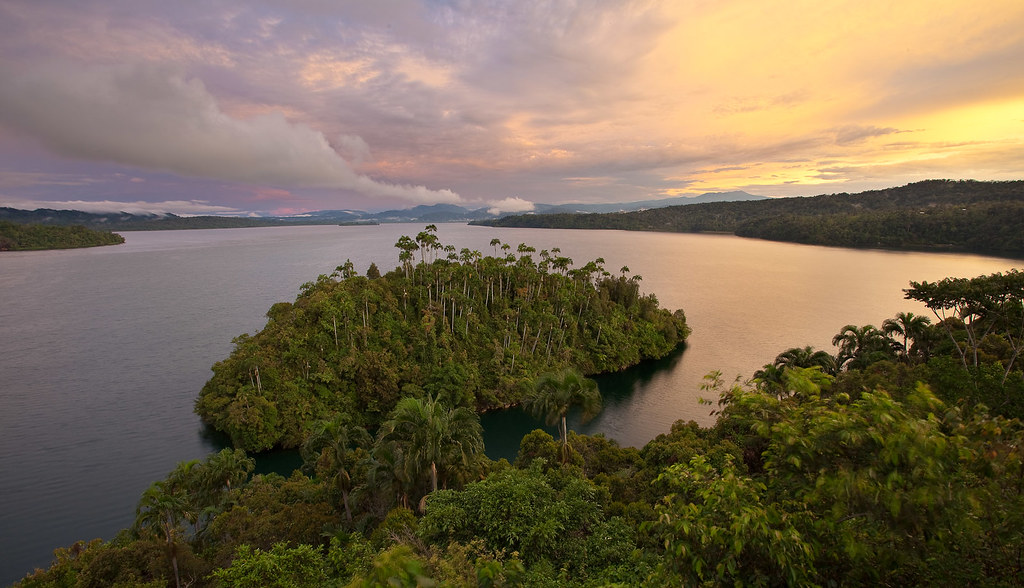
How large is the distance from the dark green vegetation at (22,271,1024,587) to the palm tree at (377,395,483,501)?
0.30ft

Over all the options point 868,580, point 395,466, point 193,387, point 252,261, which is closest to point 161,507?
point 395,466

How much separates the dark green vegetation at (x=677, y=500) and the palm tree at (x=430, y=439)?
0.09m

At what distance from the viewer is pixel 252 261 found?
150 m

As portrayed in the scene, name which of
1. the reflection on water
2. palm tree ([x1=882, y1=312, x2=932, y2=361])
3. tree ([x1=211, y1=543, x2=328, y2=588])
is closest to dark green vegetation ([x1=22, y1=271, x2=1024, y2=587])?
tree ([x1=211, y1=543, x2=328, y2=588])

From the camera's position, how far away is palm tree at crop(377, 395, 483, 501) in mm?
19922

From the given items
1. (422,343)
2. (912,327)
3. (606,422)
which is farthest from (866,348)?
(422,343)

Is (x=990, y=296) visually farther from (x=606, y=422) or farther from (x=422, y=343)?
(x=422, y=343)

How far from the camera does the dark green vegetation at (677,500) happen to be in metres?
6.18

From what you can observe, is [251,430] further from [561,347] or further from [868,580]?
[868,580]

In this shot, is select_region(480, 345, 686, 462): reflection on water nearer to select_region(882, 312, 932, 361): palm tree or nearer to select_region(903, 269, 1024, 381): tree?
select_region(882, 312, 932, 361): palm tree

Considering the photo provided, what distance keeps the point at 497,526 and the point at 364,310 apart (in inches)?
1437

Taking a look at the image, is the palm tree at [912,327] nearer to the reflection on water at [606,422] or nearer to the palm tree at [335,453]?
the reflection on water at [606,422]

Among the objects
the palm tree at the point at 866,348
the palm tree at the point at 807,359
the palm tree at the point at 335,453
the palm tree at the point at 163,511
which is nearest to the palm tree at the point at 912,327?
the palm tree at the point at 866,348

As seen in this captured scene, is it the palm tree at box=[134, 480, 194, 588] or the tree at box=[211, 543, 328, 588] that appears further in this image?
the palm tree at box=[134, 480, 194, 588]
